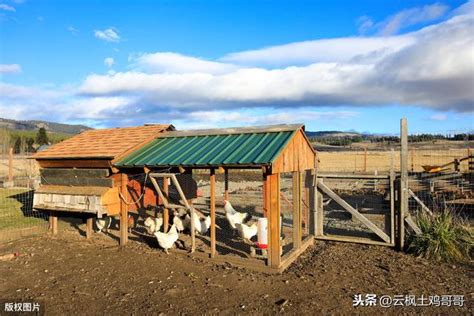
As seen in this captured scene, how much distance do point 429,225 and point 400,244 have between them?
82cm

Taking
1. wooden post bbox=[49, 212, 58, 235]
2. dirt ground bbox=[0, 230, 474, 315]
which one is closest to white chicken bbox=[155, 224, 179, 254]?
dirt ground bbox=[0, 230, 474, 315]

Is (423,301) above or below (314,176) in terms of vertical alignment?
below

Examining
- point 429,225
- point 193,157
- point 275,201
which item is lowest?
point 429,225

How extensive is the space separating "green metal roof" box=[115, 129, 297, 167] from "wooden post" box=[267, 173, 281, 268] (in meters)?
0.59

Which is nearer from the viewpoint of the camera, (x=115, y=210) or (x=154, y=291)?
(x=154, y=291)

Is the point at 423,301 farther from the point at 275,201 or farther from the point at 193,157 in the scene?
the point at 193,157

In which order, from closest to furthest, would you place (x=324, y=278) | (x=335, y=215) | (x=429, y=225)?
(x=324, y=278) < (x=429, y=225) < (x=335, y=215)

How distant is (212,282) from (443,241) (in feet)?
17.3

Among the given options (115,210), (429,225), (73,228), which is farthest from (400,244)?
(73,228)

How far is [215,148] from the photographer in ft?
29.9

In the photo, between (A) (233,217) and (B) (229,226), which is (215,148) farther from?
(B) (229,226)

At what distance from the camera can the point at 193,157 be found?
885 centimetres

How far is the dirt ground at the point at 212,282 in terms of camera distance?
6.19 metres

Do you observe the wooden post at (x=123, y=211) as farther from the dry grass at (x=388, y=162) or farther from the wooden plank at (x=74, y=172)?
the dry grass at (x=388, y=162)
